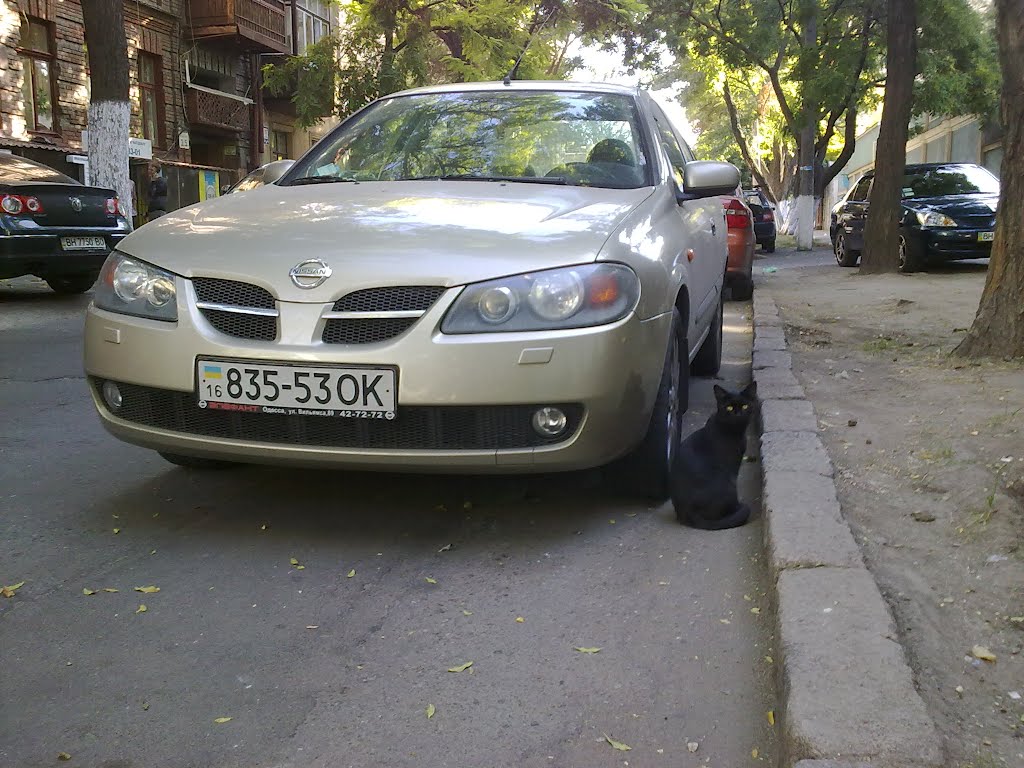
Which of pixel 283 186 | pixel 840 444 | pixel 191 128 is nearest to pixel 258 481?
pixel 283 186

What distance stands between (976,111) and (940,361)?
76.0ft

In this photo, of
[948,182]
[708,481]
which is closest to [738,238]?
[948,182]

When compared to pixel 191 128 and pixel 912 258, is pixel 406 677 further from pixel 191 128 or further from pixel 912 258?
pixel 191 128

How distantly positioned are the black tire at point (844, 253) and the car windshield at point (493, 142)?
41.4ft

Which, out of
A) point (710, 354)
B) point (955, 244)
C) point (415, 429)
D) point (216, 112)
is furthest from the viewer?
point (216, 112)

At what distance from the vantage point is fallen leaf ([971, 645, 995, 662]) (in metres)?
2.42

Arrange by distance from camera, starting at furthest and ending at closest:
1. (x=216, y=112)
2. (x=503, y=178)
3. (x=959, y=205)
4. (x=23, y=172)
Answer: (x=216, y=112) → (x=959, y=205) → (x=23, y=172) → (x=503, y=178)

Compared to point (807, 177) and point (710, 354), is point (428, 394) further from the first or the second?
point (807, 177)

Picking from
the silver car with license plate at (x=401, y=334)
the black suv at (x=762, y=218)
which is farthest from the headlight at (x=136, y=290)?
the black suv at (x=762, y=218)

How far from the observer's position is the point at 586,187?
13.0ft

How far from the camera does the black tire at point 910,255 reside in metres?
13.9

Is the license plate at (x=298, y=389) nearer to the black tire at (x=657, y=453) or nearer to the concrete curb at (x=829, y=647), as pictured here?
the black tire at (x=657, y=453)

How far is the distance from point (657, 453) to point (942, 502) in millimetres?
985

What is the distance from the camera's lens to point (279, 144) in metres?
29.5
